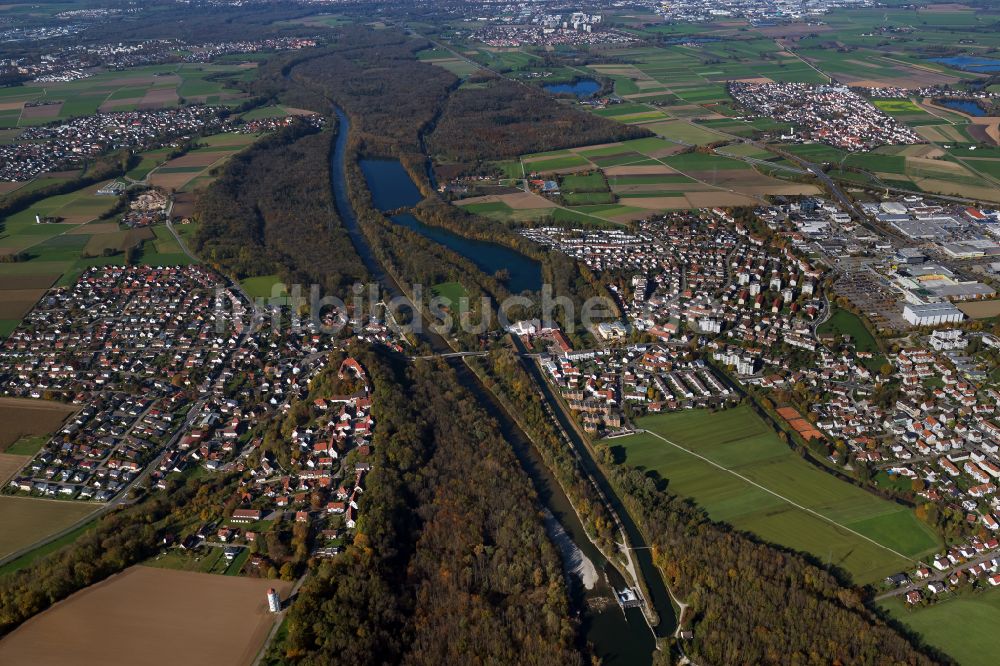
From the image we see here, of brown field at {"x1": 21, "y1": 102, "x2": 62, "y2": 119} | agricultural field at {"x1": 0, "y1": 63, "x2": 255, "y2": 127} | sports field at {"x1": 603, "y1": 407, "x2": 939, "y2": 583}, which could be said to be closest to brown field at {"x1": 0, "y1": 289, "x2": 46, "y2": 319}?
Result: sports field at {"x1": 603, "y1": 407, "x2": 939, "y2": 583}

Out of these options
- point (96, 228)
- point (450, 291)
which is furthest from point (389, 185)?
point (450, 291)

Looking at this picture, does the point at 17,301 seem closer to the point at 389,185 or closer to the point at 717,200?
the point at 389,185

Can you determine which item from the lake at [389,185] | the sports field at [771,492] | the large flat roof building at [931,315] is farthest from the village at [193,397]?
the large flat roof building at [931,315]

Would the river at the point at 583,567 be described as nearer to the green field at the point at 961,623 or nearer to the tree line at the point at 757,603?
the tree line at the point at 757,603

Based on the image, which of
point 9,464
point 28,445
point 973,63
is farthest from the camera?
point 973,63

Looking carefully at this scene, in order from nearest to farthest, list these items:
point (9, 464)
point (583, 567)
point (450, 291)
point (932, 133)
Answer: point (583, 567) → point (9, 464) → point (450, 291) → point (932, 133)
